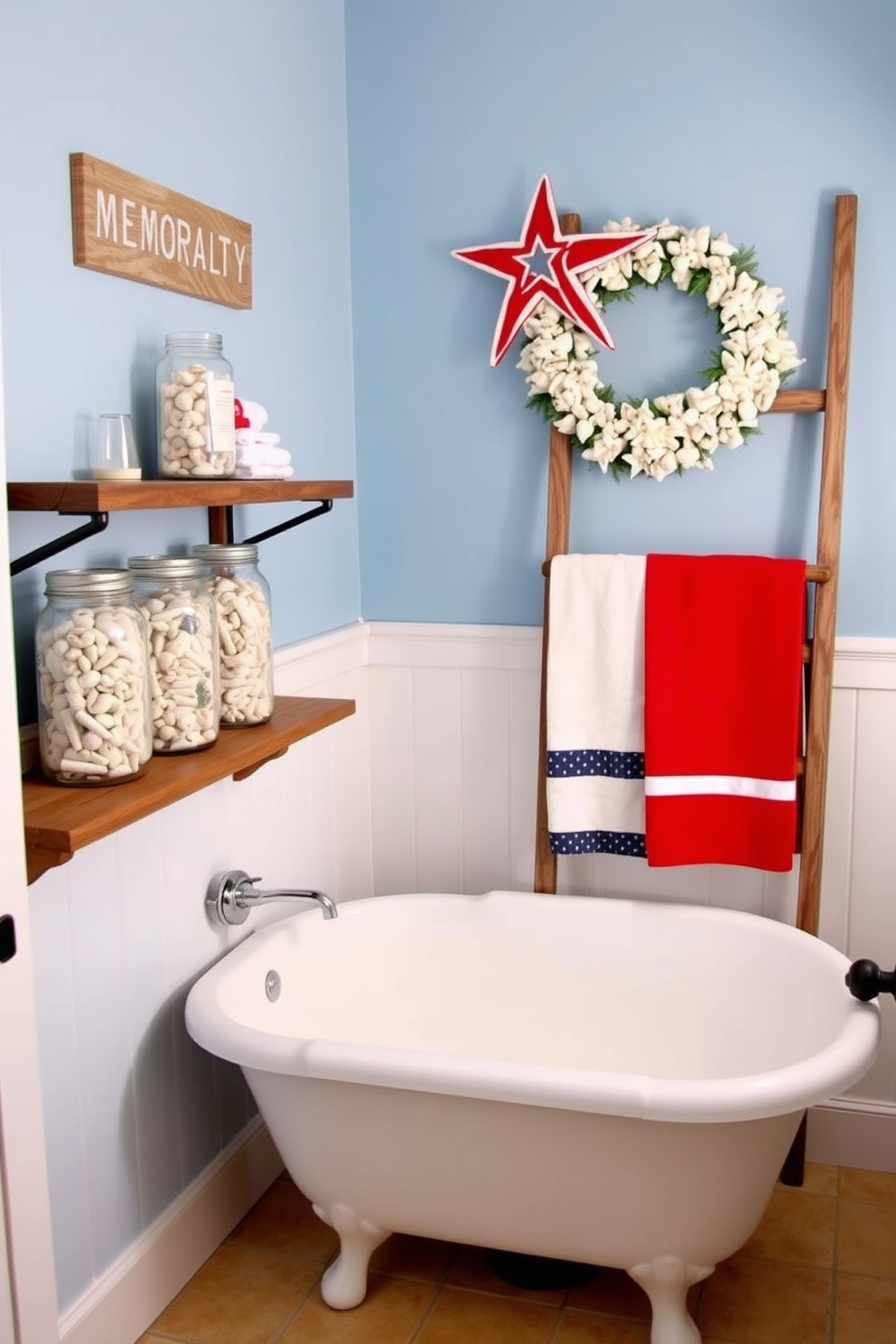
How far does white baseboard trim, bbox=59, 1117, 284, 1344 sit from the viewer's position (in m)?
1.90

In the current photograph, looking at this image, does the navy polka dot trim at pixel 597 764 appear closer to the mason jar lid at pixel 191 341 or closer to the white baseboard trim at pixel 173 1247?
the white baseboard trim at pixel 173 1247

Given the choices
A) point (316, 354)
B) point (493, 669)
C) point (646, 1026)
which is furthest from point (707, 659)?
point (316, 354)

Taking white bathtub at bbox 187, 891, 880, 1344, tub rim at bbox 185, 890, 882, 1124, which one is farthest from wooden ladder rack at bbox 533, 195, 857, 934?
tub rim at bbox 185, 890, 882, 1124

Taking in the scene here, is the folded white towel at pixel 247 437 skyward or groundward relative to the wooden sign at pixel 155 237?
groundward

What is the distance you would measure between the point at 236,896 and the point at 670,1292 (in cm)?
92

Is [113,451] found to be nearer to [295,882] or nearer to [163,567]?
[163,567]

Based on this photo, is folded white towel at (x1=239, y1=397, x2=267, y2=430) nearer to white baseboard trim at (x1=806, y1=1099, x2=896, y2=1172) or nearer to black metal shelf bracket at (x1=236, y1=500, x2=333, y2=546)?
black metal shelf bracket at (x1=236, y1=500, x2=333, y2=546)

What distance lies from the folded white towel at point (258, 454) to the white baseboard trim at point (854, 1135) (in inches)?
64.0

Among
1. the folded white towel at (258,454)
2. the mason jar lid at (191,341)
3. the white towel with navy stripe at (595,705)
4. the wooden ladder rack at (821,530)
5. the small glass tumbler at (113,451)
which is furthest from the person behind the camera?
the white towel with navy stripe at (595,705)

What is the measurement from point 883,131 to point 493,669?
124 cm

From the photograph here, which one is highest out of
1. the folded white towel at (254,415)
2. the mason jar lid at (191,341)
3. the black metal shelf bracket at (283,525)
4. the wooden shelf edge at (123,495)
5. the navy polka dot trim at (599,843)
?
the mason jar lid at (191,341)

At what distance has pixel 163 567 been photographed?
1.77 meters

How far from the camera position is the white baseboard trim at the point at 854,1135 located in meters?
2.50

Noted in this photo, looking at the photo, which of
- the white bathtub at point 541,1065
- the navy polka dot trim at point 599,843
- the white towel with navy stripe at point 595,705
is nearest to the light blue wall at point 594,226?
the white towel with navy stripe at point 595,705
